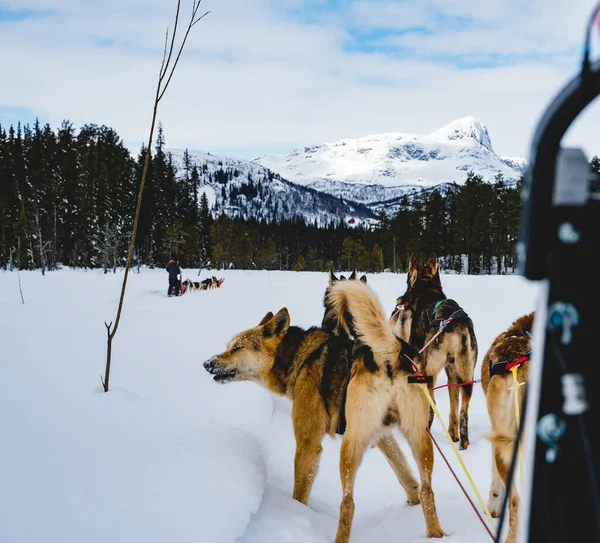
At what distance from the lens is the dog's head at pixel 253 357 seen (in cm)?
397

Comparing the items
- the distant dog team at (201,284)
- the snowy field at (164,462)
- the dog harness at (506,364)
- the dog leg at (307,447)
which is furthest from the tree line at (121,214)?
the dog harness at (506,364)

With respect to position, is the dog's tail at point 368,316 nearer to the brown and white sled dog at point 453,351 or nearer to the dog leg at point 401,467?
the dog leg at point 401,467

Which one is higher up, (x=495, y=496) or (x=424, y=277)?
(x=424, y=277)

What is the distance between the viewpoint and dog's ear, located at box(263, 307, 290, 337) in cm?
399

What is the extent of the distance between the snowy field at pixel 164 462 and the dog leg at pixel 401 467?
14cm

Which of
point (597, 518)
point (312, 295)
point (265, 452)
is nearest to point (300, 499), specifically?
point (265, 452)

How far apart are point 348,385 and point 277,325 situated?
3.83 ft

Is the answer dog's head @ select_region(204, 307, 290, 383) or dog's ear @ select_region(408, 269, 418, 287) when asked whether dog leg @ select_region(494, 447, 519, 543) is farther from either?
dog's ear @ select_region(408, 269, 418, 287)

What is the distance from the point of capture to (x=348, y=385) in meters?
2.99

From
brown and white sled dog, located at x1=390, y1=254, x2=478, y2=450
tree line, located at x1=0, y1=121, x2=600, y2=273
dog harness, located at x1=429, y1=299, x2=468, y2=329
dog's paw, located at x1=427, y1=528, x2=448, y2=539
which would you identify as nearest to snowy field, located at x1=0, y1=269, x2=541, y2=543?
dog's paw, located at x1=427, y1=528, x2=448, y2=539

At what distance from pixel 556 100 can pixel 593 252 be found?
0.26 meters

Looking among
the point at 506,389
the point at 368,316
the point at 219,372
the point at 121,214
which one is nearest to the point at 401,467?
the point at 506,389

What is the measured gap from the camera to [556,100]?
783 mm

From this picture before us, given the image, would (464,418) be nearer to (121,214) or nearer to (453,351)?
(453,351)
